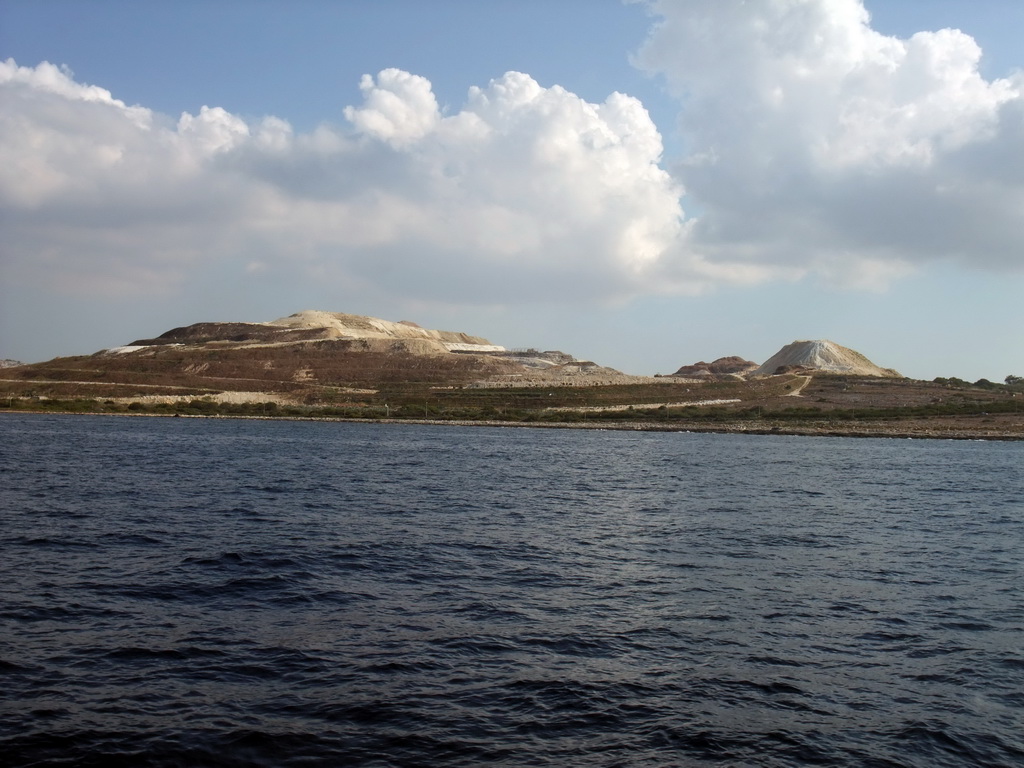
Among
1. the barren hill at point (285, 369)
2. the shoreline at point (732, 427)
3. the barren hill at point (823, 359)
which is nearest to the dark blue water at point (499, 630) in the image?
the shoreline at point (732, 427)

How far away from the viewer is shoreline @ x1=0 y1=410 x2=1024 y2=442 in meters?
89.0

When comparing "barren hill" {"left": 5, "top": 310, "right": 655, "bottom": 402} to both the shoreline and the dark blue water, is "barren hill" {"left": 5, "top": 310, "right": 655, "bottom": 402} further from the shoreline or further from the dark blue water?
the dark blue water

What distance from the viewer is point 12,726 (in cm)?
1022

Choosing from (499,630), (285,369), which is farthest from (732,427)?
(499,630)

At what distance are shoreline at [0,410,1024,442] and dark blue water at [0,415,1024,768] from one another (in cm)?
6013

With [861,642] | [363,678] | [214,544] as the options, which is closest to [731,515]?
[861,642]

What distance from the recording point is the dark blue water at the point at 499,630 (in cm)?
1046

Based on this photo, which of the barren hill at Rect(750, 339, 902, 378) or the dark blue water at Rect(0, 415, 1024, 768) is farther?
the barren hill at Rect(750, 339, 902, 378)

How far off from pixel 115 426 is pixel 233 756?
77349 millimetres

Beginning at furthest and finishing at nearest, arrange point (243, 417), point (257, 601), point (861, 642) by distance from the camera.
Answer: point (243, 417) < point (257, 601) < point (861, 642)

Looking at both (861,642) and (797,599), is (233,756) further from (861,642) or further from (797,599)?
(797,599)

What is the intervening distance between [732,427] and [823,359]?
90.1 m

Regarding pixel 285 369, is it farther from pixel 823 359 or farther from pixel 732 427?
pixel 823 359

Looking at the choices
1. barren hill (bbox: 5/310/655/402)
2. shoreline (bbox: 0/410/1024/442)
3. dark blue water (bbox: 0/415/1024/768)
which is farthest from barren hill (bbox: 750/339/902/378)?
dark blue water (bbox: 0/415/1024/768)
